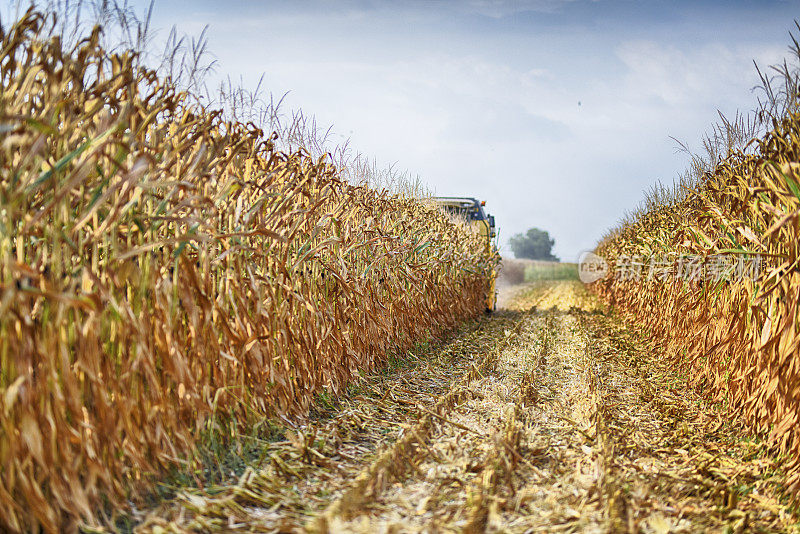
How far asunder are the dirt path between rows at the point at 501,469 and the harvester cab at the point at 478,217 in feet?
21.5

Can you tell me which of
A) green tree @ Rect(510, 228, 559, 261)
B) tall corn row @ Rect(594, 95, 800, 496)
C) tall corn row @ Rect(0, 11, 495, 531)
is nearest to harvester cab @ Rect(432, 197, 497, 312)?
tall corn row @ Rect(594, 95, 800, 496)

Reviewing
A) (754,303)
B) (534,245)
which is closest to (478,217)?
(754,303)

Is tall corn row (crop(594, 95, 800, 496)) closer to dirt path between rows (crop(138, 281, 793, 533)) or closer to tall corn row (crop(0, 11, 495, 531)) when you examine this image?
dirt path between rows (crop(138, 281, 793, 533))

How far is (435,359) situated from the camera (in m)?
5.96

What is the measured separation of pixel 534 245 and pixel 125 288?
10510 cm

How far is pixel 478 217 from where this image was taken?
12.1 metres

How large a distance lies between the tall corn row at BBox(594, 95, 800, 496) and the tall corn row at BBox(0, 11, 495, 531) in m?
2.74

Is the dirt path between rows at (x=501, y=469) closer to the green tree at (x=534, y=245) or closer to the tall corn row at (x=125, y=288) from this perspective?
the tall corn row at (x=125, y=288)

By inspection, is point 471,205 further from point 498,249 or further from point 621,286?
point 621,286

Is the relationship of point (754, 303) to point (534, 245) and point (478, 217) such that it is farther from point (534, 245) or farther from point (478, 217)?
point (534, 245)

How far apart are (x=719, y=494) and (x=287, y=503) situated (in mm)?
2162

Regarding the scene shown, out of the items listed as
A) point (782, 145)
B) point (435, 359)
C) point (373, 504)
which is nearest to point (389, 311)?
point (435, 359)

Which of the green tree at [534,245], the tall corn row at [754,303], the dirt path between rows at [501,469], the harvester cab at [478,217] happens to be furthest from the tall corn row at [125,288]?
the green tree at [534,245]

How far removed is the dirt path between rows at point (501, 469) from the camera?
7.57ft
